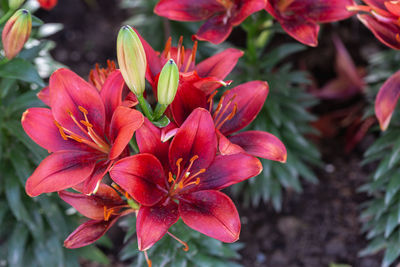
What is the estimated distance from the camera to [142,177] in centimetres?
91

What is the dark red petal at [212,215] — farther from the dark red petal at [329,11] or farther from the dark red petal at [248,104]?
the dark red petal at [329,11]

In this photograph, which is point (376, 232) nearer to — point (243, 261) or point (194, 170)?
point (243, 261)

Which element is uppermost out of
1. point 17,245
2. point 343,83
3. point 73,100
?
point 73,100

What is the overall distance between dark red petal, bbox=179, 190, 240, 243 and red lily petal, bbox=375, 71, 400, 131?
1.62 feet

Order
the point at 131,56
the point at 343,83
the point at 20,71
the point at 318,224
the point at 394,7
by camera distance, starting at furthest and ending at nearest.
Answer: the point at 343,83 → the point at 318,224 → the point at 20,71 → the point at 394,7 → the point at 131,56

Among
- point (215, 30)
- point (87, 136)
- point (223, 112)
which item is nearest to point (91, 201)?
point (87, 136)

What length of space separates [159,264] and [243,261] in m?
0.57

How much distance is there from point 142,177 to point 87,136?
0.20m

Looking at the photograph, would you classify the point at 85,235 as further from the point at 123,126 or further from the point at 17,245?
the point at 17,245

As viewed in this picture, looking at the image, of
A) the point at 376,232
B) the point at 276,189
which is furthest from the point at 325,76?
the point at 376,232

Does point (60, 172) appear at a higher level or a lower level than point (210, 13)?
lower

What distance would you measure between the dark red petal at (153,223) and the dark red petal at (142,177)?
2 cm

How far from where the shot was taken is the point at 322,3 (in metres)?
1.21

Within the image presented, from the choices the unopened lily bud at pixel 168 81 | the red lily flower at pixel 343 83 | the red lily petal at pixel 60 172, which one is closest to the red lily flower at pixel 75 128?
the red lily petal at pixel 60 172
